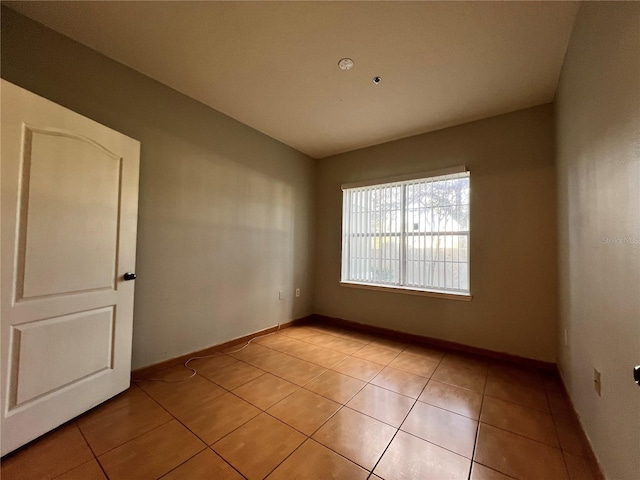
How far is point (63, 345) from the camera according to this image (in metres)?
1.50

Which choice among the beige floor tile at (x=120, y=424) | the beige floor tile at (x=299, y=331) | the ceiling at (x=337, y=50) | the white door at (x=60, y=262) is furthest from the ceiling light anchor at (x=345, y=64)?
the beige floor tile at (x=299, y=331)

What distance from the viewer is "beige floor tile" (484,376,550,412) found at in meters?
1.78

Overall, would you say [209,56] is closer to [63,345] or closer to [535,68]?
[63,345]

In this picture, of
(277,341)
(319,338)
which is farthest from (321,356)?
(277,341)

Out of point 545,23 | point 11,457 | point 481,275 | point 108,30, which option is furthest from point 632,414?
point 108,30

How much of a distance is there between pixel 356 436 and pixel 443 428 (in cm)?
55

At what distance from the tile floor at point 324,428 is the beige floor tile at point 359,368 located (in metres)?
0.02

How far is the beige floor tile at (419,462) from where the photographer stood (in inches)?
46.6

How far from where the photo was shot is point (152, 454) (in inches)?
50.6

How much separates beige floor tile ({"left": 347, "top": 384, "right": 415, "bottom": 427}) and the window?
4.67 feet

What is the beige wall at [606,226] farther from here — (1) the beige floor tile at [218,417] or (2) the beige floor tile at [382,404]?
(1) the beige floor tile at [218,417]

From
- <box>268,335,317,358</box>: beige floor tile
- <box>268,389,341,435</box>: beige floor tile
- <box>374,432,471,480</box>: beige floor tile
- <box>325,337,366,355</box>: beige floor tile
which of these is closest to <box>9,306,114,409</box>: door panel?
<box>268,389,341,435</box>: beige floor tile

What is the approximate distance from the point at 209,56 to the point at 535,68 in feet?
8.37

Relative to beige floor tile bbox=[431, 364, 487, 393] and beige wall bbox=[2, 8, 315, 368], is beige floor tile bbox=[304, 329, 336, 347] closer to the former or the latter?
beige wall bbox=[2, 8, 315, 368]
